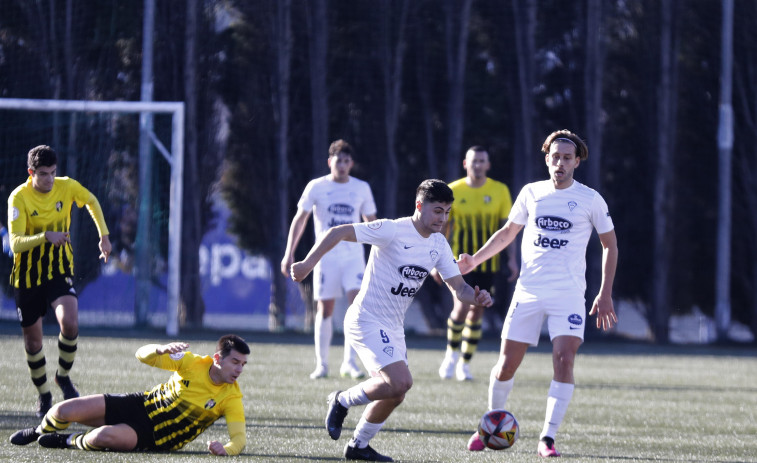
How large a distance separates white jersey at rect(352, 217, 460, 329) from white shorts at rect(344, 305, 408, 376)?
0.04 m

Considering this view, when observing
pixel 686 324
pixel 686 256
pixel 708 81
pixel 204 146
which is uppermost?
pixel 708 81

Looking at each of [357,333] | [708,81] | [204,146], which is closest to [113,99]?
[204,146]

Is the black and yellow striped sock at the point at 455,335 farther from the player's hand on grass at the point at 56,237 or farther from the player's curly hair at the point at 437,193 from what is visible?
the player's curly hair at the point at 437,193

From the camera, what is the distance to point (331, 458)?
591 centimetres

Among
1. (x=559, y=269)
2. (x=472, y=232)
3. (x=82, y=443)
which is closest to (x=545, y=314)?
(x=559, y=269)

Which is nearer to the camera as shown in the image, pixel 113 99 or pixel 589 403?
pixel 589 403

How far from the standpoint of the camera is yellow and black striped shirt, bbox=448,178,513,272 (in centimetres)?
1094

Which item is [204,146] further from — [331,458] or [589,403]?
[331,458]

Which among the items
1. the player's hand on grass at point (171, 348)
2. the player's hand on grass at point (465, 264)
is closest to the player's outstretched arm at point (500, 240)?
the player's hand on grass at point (465, 264)

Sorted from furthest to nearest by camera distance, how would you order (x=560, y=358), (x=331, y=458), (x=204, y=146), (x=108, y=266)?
(x=204, y=146)
(x=108, y=266)
(x=560, y=358)
(x=331, y=458)

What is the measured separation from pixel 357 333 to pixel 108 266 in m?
12.1

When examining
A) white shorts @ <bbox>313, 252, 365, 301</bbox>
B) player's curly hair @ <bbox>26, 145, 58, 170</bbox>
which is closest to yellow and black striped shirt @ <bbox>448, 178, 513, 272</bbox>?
white shorts @ <bbox>313, 252, 365, 301</bbox>

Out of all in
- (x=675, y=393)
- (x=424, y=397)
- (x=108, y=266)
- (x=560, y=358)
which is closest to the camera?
(x=560, y=358)

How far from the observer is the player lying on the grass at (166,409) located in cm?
579
